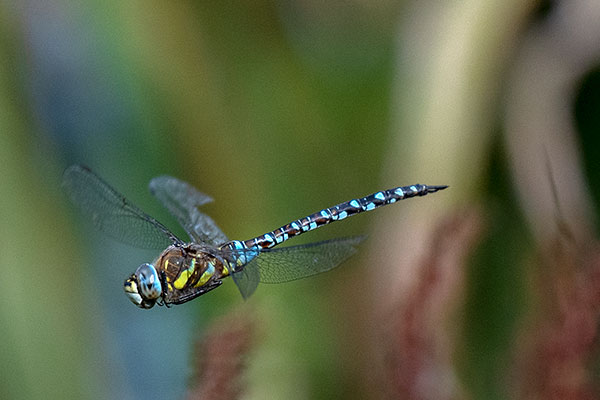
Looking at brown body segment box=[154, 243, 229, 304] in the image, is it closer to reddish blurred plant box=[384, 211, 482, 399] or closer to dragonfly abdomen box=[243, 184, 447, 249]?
dragonfly abdomen box=[243, 184, 447, 249]

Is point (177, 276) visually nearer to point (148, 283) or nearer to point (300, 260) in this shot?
point (148, 283)

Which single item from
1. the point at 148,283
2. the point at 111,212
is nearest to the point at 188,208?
the point at 111,212

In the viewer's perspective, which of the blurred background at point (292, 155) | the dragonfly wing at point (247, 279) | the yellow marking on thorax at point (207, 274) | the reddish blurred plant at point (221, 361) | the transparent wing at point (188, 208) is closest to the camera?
the reddish blurred plant at point (221, 361)

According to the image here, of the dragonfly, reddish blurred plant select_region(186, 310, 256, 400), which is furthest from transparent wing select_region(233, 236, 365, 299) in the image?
reddish blurred plant select_region(186, 310, 256, 400)

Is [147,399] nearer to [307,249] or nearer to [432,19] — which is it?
[307,249]

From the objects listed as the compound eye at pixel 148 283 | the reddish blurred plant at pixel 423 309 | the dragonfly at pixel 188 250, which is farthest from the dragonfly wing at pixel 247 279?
the reddish blurred plant at pixel 423 309

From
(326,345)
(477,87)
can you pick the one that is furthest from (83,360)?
(477,87)

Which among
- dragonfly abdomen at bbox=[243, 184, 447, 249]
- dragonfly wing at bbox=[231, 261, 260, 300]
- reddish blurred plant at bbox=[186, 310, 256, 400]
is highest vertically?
dragonfly abdomen at bbox=[243, 184, 447, 249]

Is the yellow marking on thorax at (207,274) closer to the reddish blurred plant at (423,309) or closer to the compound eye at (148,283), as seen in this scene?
the compound eye at (148,283)
